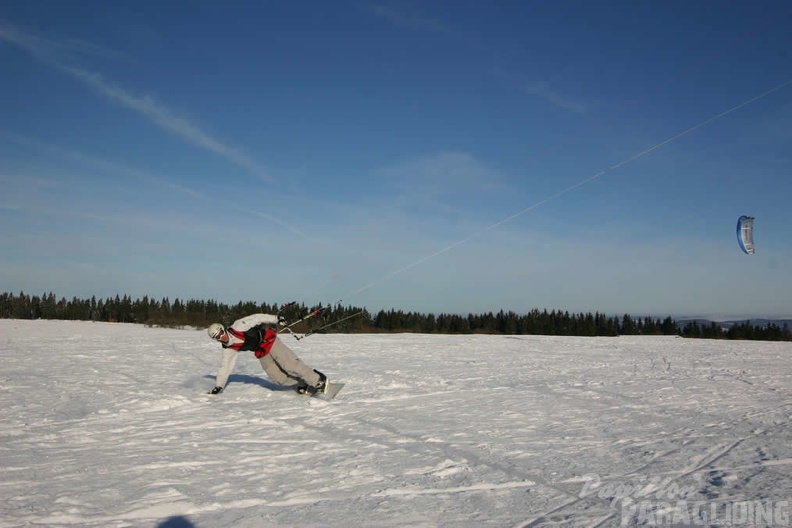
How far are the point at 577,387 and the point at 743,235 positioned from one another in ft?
19.1

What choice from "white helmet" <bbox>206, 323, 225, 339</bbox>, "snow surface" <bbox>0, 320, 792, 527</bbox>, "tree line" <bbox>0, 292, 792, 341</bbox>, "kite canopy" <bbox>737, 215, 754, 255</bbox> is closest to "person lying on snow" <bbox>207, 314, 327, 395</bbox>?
"white helmet" <bbox>206, 323, 225, 339</bbox>

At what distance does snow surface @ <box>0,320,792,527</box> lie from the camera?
14.2 ft

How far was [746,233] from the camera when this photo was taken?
12.8 meters

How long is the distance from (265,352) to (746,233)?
11.6 m

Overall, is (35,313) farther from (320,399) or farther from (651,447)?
(651,447)

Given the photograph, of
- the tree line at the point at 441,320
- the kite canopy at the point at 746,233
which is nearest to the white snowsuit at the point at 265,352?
the kite canopy at the point at 746,233

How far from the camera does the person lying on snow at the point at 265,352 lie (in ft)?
31.8

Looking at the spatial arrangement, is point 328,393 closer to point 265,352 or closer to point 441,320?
point 265,352

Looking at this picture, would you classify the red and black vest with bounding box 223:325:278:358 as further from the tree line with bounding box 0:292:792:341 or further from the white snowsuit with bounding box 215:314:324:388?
the tree line with bounding box 0:292:792:341

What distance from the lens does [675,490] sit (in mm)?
4645

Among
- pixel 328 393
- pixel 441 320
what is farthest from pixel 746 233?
pixel 441 320

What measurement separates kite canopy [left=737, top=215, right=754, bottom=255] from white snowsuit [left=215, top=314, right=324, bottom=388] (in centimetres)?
1037

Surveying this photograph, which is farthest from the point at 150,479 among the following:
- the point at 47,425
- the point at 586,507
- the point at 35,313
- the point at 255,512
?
the point at 35,313

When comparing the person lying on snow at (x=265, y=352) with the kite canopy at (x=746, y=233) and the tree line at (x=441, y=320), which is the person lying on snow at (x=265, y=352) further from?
the tree line at (x=441, y=320)
